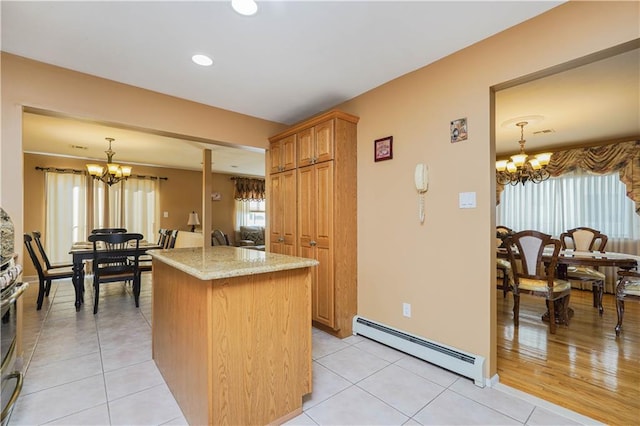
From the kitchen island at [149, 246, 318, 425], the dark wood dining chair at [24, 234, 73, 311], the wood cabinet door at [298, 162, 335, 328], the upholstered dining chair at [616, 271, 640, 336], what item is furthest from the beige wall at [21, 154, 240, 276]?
the upholstered dining chair at [616, 271, 640, 336]

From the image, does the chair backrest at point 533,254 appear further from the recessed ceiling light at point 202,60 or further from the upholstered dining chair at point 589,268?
the recessed ceiling light at point 202,60

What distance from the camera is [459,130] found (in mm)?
2199

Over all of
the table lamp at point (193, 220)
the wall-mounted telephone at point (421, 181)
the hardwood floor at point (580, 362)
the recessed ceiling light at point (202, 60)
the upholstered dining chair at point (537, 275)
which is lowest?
the hardwood floor at point (580, 362)

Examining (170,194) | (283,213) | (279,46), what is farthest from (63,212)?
(279,46)

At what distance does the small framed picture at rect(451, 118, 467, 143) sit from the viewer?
217 centimetres

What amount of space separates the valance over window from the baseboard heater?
6063 millimetres

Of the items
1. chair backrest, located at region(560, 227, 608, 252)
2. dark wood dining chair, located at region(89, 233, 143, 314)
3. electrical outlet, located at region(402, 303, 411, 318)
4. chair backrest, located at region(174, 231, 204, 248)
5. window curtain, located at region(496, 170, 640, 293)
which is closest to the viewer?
electrical outlet, located at region(402, 303, 411, 318)

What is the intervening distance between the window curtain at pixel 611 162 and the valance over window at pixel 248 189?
6907mm

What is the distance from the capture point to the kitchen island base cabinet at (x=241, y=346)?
1409mm

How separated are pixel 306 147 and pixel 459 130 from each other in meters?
1.52

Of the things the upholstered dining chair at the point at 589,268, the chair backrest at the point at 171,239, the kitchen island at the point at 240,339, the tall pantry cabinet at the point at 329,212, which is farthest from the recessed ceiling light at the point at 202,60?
the upholstered dining chair at the point at 589,268

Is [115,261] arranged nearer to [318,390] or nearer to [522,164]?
[318,390]

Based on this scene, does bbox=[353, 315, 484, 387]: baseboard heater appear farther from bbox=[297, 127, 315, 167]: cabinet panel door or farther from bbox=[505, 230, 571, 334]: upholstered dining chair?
bbox=[297, 127, 315, 167]: cabinet panel door

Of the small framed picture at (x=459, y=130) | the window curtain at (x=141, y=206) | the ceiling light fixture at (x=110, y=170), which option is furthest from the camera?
the window curtain at (x=141, y=206)
